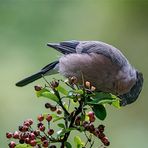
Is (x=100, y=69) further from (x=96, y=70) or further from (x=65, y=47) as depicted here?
(x=65, y=47)

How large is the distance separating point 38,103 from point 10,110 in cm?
24

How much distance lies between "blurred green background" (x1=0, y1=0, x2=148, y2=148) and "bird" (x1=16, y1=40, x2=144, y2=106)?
3.35 feet

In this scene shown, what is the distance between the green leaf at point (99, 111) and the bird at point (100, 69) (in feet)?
2.65

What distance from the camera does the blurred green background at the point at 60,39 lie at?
163 inches

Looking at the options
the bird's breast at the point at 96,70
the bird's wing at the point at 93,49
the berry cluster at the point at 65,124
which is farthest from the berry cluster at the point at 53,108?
the bird's wing at the point at 93,49

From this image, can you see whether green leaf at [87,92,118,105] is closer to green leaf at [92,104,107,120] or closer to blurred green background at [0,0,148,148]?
green leaf at [92,104,107,120]

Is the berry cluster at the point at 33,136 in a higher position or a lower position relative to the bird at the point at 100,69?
lower

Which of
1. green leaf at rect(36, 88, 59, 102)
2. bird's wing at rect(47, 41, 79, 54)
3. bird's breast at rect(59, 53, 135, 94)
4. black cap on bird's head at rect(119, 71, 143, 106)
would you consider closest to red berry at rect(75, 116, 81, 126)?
green leaf at rect(36, 88, 59, 102)

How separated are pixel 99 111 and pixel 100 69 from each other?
1.05 metres

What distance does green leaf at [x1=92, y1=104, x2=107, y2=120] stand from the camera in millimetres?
1688

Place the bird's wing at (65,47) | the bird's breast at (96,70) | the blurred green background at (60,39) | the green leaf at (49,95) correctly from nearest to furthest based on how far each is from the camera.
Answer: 1. the green leaf at (49,95)
2. the bird's breast at (96,70)
3. the bird's wing at (65,47)
4. the blurred green background at (60,39)

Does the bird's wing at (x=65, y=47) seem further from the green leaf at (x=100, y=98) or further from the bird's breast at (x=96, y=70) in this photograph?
the green leaf at (x=100, y=98)

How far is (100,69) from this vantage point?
273 centimetres

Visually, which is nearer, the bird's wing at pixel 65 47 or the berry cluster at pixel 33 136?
the berry cluster at pixel 33 136
